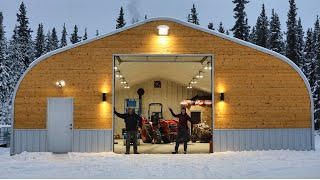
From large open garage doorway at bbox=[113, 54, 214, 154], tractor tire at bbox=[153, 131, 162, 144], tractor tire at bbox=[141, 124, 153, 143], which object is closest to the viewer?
large open garage doorway at bbox=[113, 54, 214, 154]

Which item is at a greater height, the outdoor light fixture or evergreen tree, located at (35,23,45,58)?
evergreen tree, located at (35,23,45,58)

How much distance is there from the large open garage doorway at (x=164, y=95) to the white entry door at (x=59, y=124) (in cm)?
213

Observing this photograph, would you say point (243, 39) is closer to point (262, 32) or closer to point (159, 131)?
point (262, 32)

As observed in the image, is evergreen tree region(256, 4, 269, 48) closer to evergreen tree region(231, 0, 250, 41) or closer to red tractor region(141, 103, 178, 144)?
evergreen tree region(231, 0, 250, 41)

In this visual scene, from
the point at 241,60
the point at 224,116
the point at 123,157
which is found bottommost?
the point at 123,157

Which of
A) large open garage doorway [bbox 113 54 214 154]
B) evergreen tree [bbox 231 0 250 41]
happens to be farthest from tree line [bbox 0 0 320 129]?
large open garage doorway [bbox 113 54 214 154]

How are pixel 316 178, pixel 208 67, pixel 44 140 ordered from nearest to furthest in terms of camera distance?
1. pixel 316 178
2. pixel 44 140
3. pixel 208 67

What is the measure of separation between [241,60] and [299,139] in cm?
331

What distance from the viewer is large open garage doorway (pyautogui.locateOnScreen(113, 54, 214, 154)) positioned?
18500mm

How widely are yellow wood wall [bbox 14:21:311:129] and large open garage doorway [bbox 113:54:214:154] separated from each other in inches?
19.7

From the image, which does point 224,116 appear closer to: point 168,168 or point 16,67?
point 168,168

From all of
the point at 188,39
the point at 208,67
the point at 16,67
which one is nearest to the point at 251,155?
the point at 188,39

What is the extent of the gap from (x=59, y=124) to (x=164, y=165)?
15.9ft

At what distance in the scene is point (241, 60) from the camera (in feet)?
51.7
